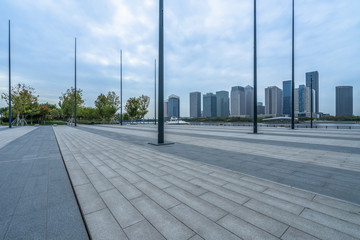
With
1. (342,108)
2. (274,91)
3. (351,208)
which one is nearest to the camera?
(351,208)

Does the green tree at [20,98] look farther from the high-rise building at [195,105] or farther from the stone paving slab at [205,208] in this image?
the high-rise building at [195,105]

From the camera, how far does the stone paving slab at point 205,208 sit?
1944 millimetres

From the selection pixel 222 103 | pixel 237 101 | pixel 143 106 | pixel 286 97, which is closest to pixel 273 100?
pixel 286 97

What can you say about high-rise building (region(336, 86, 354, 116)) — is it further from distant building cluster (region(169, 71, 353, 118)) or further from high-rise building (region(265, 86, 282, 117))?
high-rise building (region(265, 86, 282, 117))

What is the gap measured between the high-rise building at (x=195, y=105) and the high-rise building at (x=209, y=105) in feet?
25.2

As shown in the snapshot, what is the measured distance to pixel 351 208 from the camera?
2459mm

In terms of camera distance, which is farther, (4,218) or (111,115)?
(111,115)

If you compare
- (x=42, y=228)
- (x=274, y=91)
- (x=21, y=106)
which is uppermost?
(x=274, y=91)

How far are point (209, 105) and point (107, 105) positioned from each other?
9545 cm

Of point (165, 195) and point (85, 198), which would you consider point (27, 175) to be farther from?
point (165, 195)

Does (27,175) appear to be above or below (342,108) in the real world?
below

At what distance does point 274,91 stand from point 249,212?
12160 cm

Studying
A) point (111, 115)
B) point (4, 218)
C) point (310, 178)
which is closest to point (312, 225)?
point (310, 178)

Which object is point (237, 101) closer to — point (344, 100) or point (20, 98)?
point (344, 100)
